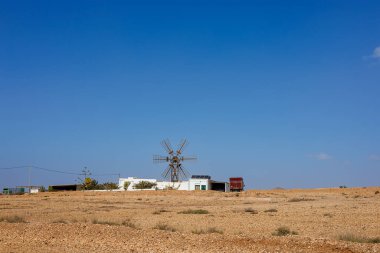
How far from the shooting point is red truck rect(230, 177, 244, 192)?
84812 millimetres

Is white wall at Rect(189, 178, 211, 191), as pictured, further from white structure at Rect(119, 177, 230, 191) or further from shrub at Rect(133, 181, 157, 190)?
shrub at Rect(133, 181, 157, 190)

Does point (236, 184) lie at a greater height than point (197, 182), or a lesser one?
lesser

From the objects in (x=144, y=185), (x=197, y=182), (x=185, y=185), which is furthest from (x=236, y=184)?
(x=144, y=185)

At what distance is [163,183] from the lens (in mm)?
90812

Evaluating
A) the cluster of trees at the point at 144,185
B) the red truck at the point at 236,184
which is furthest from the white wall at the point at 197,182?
the cluster of trees at the point at 144,185

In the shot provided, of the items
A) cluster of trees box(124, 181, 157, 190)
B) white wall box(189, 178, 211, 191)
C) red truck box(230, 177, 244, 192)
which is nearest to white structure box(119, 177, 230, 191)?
white wall box(189, 178, 211, 191)

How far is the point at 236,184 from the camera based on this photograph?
85.1 meters

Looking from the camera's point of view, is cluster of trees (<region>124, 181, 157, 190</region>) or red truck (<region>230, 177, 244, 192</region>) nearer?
red truck (<region>230, 177, 244, 192</region>)

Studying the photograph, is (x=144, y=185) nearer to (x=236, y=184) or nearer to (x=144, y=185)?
(x=144, y=185)

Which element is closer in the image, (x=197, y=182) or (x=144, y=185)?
(x=197, y=182)

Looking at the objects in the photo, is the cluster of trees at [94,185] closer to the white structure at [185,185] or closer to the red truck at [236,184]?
the white structure at [185,185]

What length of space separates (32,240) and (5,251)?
2295mm

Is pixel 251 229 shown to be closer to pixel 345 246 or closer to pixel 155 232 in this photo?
pixel 155 232

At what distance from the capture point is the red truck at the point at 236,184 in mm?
84812
